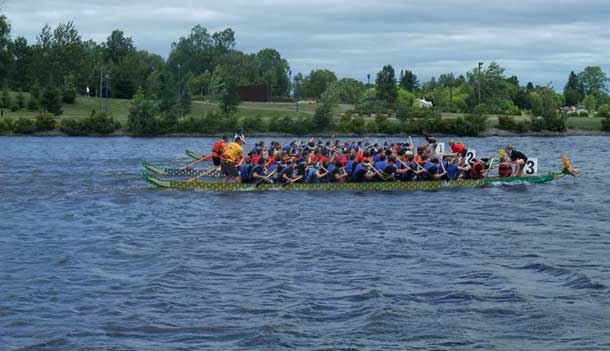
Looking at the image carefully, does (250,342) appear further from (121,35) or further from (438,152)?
(121,35)

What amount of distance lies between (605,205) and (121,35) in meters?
119

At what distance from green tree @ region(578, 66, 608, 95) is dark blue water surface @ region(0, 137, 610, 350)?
13338cm

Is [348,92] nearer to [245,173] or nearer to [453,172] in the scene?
[453,172]

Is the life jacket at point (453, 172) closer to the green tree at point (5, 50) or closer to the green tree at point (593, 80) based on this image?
→ the green tree at point (5, 50)

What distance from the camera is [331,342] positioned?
13859 mm

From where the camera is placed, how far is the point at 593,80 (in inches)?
6329

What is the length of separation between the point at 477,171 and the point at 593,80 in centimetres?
13645

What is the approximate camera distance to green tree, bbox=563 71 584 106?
479 feet

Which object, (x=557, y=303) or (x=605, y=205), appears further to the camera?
(x=605, y=205)

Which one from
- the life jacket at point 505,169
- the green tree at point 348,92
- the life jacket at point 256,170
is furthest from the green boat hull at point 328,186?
the green tree at point 348,92

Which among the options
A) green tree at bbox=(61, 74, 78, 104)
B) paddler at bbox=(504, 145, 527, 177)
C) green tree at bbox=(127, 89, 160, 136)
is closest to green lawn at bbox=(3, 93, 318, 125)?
green tree at bbox=(61, 74, 78, 104)

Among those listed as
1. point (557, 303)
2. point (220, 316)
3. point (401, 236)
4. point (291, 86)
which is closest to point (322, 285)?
point (220, 316)

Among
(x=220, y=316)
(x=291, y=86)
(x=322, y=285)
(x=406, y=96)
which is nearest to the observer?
(x=220, y=316)

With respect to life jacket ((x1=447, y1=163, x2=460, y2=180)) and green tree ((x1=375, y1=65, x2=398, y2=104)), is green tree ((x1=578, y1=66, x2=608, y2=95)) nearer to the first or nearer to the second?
green tree ((x1=375, y1=65, x2=398, y2=104))
